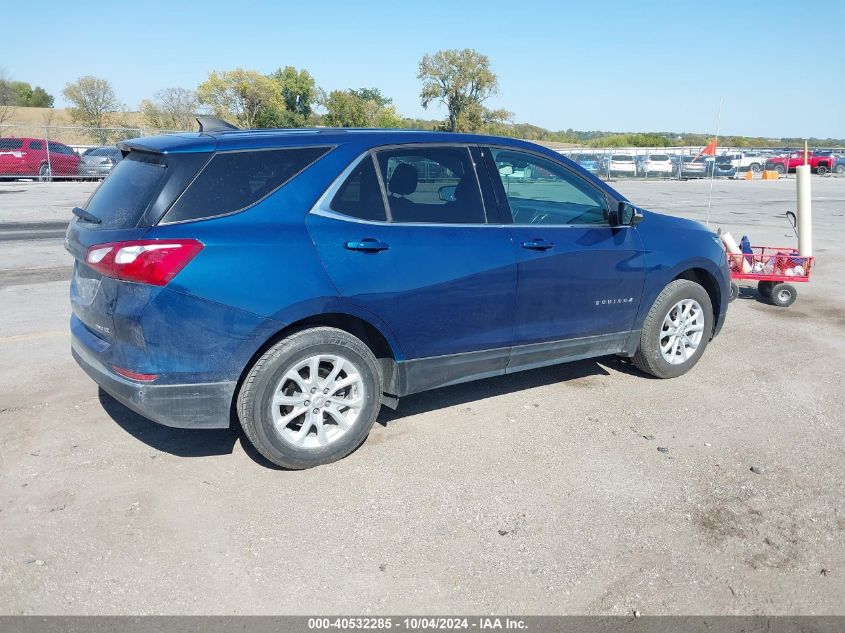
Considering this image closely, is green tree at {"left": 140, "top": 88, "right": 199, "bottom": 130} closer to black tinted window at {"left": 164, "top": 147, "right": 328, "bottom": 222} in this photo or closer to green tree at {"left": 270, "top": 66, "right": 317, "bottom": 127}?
green tree at {"left": 270, "top": 66, "right": 317, "bottom": 127}

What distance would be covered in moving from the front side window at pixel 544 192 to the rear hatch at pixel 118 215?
198 centimetres

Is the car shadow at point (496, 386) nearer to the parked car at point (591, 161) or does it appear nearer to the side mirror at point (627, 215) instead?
the side mirror at point (627, 215)

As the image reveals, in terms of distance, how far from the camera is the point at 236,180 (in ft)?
12.6

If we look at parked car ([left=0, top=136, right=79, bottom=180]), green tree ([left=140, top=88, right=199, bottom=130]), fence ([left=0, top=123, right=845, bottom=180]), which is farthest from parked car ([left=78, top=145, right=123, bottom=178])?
green tree ([left=140, top=88, right=199, bottom=130])

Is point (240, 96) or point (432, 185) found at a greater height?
point (240, 96)

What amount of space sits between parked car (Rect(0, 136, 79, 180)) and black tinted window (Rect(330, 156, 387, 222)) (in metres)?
26.4

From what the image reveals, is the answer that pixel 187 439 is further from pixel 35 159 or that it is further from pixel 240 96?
pixel 240 96

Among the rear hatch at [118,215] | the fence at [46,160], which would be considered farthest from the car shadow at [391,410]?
the fence at [46,160]

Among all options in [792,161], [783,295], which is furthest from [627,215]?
[792,161]

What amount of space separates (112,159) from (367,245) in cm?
2638

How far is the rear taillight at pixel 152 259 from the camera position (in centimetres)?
354

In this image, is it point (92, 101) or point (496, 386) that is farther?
point (92, 101)

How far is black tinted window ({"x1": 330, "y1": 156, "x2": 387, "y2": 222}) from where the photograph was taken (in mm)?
4082

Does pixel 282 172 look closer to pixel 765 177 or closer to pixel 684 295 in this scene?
pixel 684 295
